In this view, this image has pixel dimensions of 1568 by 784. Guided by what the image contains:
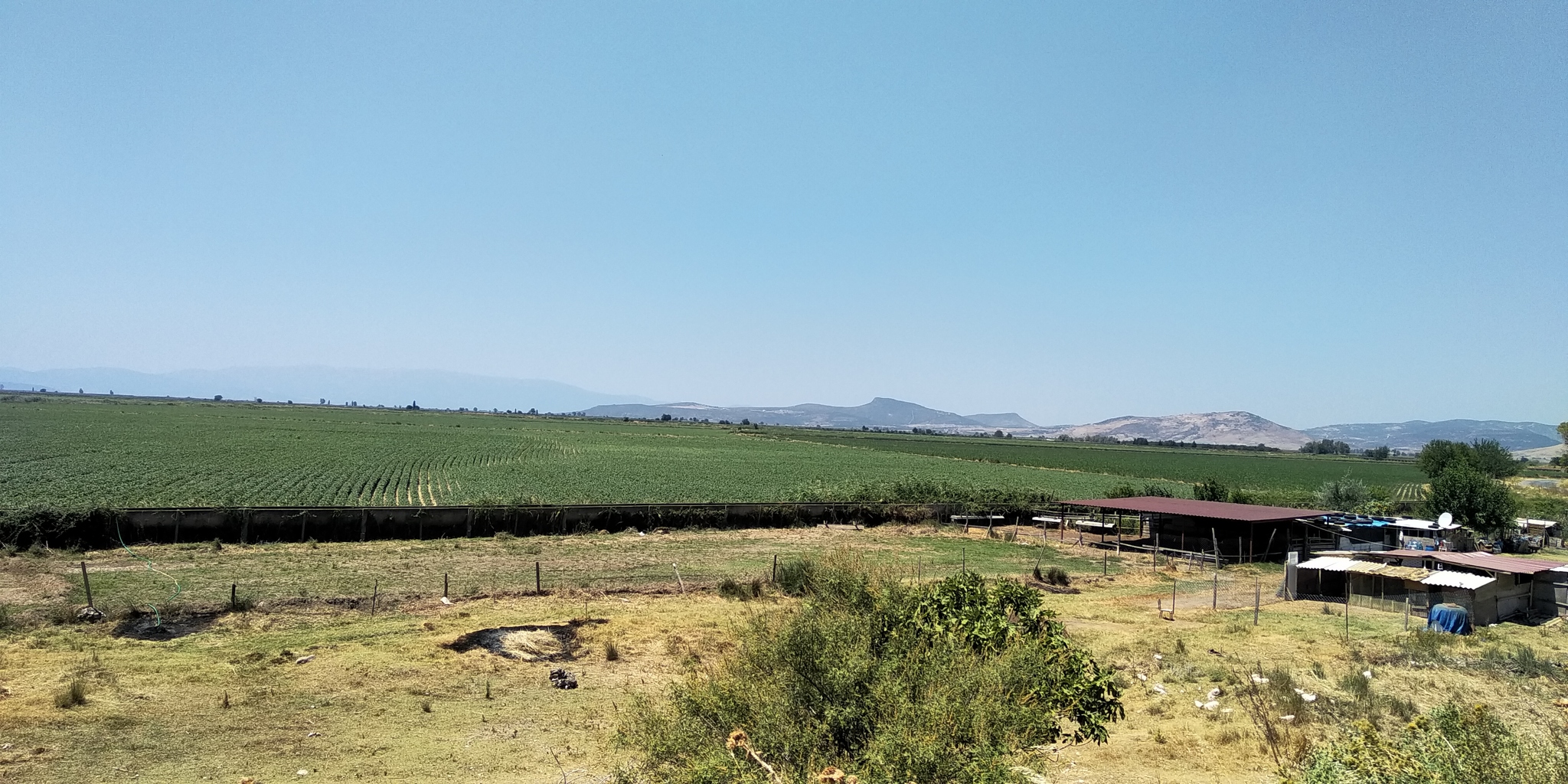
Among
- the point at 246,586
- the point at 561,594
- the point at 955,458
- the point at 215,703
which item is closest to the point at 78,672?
the point at 215,703

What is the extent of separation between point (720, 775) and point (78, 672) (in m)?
15.1

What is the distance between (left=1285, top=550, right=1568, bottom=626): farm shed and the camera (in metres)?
20.9

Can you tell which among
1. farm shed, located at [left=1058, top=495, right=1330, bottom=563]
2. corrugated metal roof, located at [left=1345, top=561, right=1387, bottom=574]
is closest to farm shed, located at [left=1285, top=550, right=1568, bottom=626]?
corrugated metal roof, located at [left=1345, top=561, right=1387, bottom=574]

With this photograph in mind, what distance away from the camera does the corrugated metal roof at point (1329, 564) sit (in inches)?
912

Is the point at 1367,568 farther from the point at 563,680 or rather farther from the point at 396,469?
the point at 396,469

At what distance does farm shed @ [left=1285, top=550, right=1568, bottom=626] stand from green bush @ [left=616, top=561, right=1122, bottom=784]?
17.0m

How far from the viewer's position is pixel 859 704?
7.57 metres

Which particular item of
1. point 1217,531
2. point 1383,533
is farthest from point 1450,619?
point 1383,533

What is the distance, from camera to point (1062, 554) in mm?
36375

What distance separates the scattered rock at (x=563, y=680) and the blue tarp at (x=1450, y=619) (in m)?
20.3

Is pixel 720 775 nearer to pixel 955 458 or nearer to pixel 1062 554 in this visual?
pixel 1062 554

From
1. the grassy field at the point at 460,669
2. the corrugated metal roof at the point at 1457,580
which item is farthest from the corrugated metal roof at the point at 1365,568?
the grassy field at the point at 460,669

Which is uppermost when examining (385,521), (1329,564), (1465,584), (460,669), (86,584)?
(1465,584)

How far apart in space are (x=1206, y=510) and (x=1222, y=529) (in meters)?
1.14
